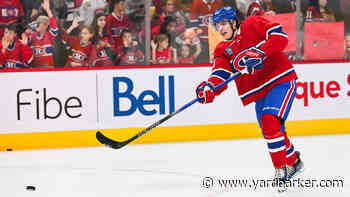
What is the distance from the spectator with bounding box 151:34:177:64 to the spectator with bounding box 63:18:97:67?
536mm

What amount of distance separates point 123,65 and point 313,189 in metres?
2.46

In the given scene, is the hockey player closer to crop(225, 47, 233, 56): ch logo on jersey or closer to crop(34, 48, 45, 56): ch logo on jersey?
crop(225, 47, 233, 56): ch logo on jersey

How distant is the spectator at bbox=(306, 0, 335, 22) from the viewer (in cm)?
621

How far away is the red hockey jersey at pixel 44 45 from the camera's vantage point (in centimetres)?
553

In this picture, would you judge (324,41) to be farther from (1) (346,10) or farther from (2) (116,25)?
(2) (116,25)

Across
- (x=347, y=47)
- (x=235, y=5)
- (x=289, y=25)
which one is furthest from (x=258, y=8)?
(x=347, y=47)

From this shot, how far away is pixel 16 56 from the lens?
5453 millimetres

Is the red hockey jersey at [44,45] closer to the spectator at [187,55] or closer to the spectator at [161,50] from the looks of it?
the spectator at [161,50]

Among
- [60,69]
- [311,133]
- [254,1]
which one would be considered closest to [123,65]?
[60,69]

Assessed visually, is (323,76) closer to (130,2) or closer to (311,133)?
(311,133)

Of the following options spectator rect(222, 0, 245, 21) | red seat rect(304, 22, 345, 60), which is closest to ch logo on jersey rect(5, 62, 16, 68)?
spectator rect(222, 0, 245, 21)

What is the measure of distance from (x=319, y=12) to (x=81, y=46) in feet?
7.48

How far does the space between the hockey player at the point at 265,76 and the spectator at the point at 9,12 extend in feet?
A: 7.36

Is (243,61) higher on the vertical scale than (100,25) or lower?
lower
